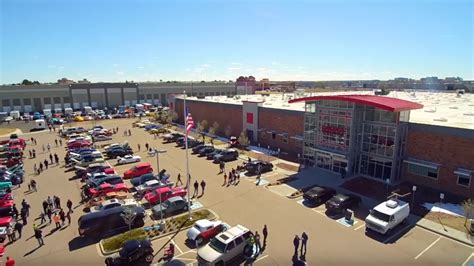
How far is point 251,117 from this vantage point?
4672cm

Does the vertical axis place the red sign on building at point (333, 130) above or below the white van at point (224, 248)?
above

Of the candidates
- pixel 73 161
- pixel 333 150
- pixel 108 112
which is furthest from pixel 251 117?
pixel 108 112

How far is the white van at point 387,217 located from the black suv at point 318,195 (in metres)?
4.68

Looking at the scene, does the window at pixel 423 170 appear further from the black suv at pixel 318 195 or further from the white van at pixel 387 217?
the black suv at pixel 318 195

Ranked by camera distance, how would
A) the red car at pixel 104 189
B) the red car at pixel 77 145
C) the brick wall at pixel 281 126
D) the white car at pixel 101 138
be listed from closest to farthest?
the red car at pixel 104 189 < the brick wall at pixel 281 126 < the red car at pixel 77 145 < the white car at pixel 101 138

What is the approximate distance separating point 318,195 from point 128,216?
14.6 metres

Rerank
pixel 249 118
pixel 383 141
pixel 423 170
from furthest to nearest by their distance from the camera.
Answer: pixel 249 118 < pixel 383 141 < pixel 423 170

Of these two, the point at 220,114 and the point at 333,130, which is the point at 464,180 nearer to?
the point at 333,130

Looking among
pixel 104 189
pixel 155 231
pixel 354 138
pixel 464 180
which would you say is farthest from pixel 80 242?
pixel 464 180

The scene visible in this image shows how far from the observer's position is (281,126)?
1626 inches

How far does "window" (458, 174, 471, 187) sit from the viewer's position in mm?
24256

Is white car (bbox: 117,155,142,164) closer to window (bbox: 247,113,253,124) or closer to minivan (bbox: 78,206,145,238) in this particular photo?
minivan (bbox: 78,206,145,238)

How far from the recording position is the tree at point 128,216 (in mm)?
19781

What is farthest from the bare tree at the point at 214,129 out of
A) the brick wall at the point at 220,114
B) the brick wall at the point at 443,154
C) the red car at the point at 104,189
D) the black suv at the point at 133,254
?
the black suv at the point at 133,254
